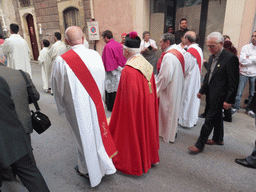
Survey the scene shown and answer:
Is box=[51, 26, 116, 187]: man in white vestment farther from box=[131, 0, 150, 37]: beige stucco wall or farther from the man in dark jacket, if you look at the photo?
box=[131, 0, 150, 37]: beige stucco wall

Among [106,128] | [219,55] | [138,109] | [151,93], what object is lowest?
[106,128]

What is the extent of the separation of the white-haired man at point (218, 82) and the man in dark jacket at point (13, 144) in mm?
2127

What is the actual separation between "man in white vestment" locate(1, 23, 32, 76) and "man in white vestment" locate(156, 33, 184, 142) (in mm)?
3994

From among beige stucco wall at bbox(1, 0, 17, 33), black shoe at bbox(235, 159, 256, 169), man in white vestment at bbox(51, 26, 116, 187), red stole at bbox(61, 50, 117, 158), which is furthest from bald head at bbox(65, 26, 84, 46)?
beige stucco wall at bbox(1, 0, 17, 33)

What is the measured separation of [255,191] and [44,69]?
231 inches

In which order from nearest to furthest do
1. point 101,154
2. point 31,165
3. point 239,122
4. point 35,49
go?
point 31,165, point 101,154, point 239,122, point 35,49

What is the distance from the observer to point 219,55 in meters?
2.34

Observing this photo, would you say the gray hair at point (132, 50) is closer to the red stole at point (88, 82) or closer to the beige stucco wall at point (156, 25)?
the red stole at point (88, 82)

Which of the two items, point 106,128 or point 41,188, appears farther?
point 106,128

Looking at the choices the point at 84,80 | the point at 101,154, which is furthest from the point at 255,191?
the point at 84,80

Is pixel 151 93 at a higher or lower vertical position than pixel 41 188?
higher

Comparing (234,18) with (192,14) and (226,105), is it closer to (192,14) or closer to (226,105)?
(192,14)

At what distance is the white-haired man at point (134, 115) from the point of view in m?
1.96

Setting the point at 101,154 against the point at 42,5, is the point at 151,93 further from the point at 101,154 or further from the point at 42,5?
the point at 42,5
